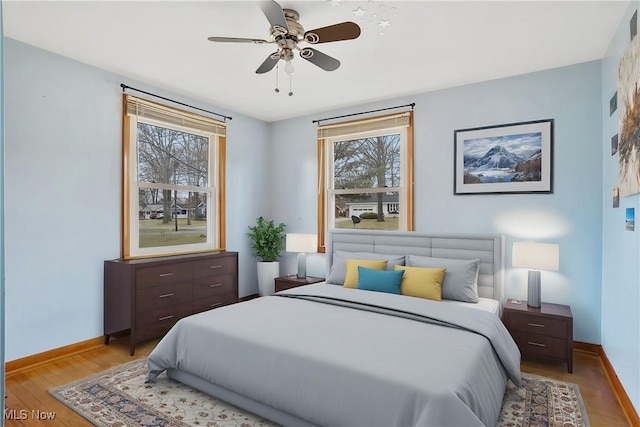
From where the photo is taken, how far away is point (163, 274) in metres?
3.65

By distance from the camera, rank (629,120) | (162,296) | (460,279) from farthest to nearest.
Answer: (162,296) → (460,279) → (629,120)

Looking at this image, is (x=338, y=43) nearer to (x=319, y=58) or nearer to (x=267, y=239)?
(x=319, y=58)

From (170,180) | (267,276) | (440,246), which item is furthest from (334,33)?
(267,276)

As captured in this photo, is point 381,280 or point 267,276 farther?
point 267,276

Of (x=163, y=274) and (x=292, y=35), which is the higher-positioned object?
(x=292, y=35)

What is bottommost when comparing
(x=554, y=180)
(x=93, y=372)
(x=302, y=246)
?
(x=93, y=372)

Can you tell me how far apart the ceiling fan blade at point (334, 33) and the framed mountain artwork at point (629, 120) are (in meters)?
1.71

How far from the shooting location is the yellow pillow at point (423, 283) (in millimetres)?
3244

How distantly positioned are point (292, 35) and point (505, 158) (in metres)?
2.53

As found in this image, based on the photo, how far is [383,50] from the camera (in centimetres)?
314

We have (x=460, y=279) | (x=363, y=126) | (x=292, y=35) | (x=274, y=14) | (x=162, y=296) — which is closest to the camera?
(x=274, y=14)

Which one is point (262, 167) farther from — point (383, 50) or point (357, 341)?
point (357, 341)

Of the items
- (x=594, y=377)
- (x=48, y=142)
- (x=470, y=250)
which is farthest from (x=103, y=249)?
(x=594, y=377)

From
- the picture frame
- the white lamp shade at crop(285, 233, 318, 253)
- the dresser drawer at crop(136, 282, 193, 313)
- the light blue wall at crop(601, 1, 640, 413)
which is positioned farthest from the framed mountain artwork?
the dresser drawer at crop(136, 282, 193, 313)
